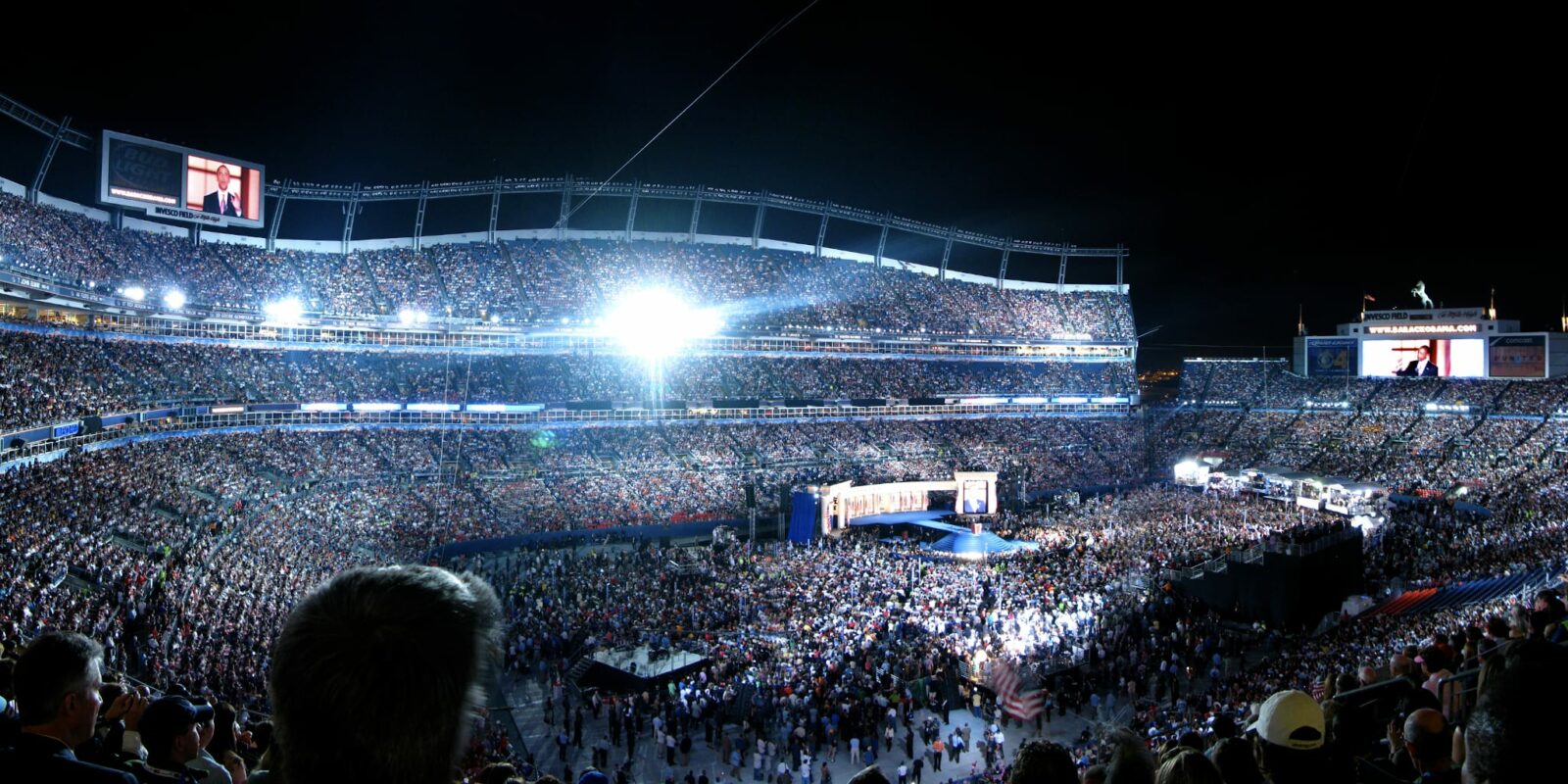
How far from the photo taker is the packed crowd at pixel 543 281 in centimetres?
3150

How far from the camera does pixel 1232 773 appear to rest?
366 centimetres

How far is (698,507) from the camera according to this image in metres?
34.7

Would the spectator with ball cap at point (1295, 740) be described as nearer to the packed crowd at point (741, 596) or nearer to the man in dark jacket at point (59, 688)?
the packed crowd at point (741, 596)

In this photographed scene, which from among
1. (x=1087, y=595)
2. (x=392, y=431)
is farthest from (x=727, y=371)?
(x=1087, y=595)

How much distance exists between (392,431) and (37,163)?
49.3 feet

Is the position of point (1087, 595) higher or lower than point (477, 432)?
lower

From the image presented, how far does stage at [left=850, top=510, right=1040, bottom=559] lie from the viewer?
28.5 meters

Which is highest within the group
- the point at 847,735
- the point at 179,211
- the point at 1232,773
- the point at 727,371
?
the point at 179,211

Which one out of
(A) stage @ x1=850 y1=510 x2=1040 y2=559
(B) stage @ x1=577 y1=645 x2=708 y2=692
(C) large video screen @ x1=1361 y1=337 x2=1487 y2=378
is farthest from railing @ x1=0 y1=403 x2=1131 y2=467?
(B) stage @ x1=577 y1=645 x2=708 y2=692

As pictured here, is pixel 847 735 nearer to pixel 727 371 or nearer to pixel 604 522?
pixel 604 522

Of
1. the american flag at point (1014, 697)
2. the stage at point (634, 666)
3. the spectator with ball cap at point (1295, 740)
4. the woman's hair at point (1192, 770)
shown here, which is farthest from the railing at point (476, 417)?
the spectator with ball cap at point (1295, 740)

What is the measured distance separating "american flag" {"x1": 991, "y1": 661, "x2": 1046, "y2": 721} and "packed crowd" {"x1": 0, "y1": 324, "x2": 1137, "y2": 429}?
23.5 meters

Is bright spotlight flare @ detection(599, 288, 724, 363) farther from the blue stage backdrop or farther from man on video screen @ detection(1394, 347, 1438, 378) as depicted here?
man on video screen @ detection(1394, 347, 1438, 378)

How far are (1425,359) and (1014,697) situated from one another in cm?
4516
